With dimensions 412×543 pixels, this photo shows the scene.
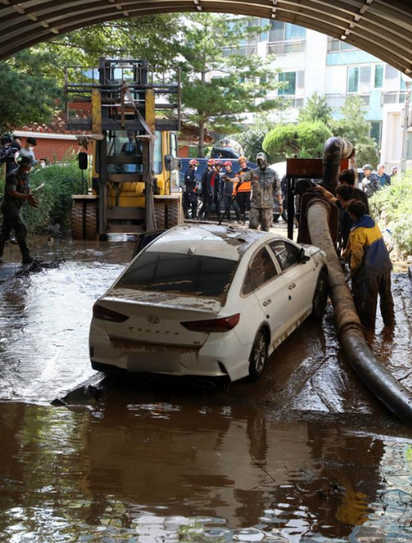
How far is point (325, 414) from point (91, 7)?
37.4ft

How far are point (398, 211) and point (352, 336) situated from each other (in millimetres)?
9458

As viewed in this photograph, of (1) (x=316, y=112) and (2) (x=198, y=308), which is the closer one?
(2) (x=198, y=308)

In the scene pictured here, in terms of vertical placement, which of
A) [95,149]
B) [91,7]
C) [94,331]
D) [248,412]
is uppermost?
[91,7]

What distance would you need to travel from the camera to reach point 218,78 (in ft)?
133

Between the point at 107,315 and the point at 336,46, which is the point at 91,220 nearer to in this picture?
the point at 107,315

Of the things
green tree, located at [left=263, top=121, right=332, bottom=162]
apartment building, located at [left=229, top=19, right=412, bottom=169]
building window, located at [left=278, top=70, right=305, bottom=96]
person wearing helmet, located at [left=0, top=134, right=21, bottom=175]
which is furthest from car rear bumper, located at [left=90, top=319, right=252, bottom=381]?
building window, located at [left=278, top=70, right=305, bottom=96]

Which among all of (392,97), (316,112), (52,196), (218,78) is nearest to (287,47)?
(392,97)

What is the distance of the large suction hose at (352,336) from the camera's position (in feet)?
23.8

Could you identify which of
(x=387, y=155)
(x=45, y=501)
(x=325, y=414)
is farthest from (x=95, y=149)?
(x=387, y=155)

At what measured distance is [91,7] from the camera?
1596 centimetres

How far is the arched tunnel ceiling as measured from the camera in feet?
47.0

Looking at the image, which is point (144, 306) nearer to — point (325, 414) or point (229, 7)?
point (325, 414)

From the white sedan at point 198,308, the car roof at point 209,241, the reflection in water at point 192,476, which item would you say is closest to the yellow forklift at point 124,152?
the car roof at point 209,241

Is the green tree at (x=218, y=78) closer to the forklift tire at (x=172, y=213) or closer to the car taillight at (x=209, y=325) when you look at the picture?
the forklift tire at (x=172, y=213)
